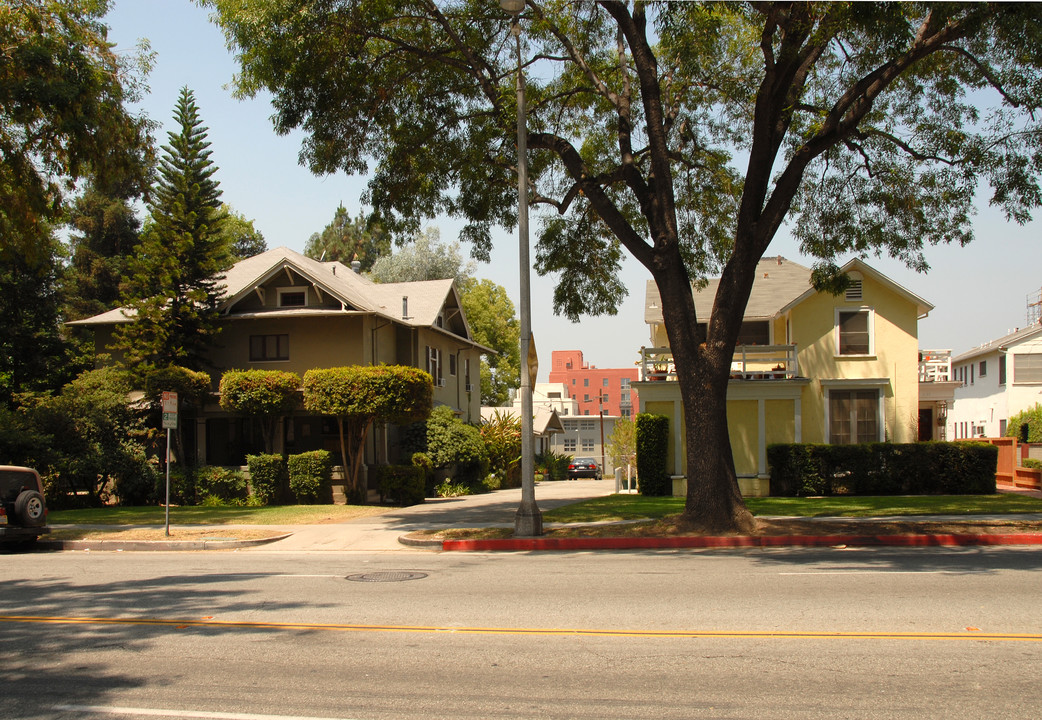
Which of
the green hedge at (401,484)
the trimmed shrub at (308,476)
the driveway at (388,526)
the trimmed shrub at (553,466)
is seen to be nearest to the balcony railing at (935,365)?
the driveway at (388,526)

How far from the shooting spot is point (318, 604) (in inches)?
365

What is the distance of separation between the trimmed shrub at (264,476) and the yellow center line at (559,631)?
1723 cm

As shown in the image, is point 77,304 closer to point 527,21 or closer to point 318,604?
point 527,21

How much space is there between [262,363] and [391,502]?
699 cm

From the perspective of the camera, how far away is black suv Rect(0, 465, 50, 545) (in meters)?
15.3

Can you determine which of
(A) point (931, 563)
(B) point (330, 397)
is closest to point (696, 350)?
(A) point (931, 563)

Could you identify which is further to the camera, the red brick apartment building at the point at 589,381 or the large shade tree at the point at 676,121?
the red brick apartment building at the point at 589,381

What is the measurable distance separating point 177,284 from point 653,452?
657 inches

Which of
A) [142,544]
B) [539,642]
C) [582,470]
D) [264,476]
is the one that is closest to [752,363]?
[264,476]

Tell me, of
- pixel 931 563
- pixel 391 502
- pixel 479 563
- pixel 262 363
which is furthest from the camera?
pixel 262 363

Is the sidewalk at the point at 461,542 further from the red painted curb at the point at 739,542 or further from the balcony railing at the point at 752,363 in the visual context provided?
the balcony railing at the point at 752,363

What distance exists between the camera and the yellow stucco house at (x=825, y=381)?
26.7m

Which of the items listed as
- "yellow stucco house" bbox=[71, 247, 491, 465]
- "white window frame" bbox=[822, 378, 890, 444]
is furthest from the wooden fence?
"yellow stucco house" bbox=[71, 247, 491, 465]

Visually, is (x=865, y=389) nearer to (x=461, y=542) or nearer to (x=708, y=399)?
(x=708, y=399)
